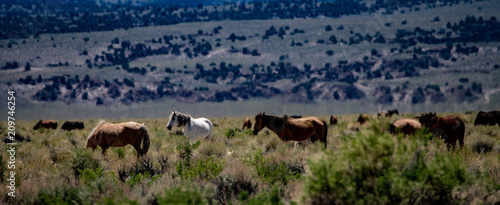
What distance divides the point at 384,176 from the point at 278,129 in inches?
335

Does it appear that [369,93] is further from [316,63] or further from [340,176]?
[340,176]

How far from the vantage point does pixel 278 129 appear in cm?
1495

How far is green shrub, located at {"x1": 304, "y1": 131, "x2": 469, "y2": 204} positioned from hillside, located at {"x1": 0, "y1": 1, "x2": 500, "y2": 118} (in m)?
112

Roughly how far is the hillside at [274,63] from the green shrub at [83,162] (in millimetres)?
107498

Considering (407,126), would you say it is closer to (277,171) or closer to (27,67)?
(277,171)

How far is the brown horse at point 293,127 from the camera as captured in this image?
48.8ft

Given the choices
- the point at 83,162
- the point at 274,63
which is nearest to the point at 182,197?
the point at 83,162

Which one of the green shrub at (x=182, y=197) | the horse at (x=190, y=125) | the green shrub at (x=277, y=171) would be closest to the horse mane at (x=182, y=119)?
the horse at (x=190, y=125)

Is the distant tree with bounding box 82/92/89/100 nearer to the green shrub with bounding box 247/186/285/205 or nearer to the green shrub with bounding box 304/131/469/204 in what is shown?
the green shrub with bounding box 247/186/285/205

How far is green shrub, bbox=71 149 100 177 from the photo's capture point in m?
10.9

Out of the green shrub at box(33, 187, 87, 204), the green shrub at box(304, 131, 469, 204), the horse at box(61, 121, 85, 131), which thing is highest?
the green shrub at box(304, 131, 469, 204)

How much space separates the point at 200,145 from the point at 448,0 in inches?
7715

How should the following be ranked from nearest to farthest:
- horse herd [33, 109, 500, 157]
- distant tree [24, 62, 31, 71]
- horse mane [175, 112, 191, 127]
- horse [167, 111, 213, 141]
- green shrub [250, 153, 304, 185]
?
green shrub [250, 153, 304, 185]
horse herd [33, 109, 500, 157]
horse [167, 111, 213, 141]
horse mane [175, 112, 191, 127]
distant tree [24, 62, 31, 71]

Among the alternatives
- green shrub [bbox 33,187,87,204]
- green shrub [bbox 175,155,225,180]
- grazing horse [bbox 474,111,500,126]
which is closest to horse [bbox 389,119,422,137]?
green shrub [bbox 175,155,225,180]
